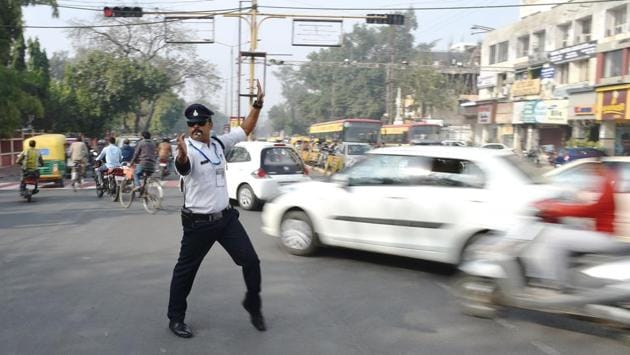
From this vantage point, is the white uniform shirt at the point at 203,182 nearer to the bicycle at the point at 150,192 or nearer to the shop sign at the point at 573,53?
the bicycle at the point at 150,192

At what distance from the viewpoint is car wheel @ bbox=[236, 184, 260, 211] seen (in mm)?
12000

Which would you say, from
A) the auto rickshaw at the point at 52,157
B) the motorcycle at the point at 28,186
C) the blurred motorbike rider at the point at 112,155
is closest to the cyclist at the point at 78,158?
the auto rickshaw at the point at 52,157

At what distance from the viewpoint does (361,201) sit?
6.91 m

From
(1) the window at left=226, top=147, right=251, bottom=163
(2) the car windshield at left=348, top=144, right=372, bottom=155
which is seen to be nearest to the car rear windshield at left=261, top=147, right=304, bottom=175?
(1) the window at left=226, top=147, right=251, bottom=163

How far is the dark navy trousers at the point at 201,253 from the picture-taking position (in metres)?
4.42

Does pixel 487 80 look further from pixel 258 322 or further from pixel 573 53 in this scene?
pixel 258 322

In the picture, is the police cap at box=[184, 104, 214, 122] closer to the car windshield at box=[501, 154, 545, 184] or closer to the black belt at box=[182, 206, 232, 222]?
the black belt at box=[182, 206, 232, 222]

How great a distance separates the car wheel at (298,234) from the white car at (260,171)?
4.15m

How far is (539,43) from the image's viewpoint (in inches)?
1523

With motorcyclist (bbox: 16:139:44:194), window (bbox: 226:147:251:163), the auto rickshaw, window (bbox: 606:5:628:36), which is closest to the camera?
window (bbox: 226:147:251:163)

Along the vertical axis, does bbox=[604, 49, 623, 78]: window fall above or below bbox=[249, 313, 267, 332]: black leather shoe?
above

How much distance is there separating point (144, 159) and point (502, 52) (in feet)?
123

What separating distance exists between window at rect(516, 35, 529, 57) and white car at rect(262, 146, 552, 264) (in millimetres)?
37364

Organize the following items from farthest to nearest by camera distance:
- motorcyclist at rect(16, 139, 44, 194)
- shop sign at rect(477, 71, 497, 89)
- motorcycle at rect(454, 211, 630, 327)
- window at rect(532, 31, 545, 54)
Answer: shop sign at rect(477, 71, 497, 89)
window at rect(532, 31, 545, 54)
motorcyclist at rect(16, 139, 44, 194)
motorcycle at rect(454, 211, 630, 327)
